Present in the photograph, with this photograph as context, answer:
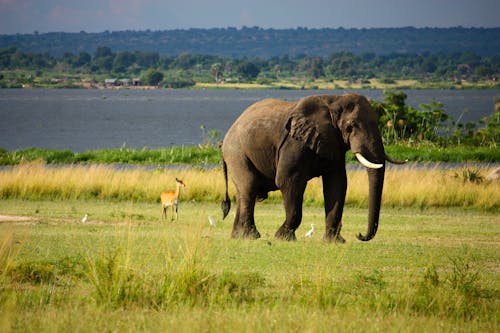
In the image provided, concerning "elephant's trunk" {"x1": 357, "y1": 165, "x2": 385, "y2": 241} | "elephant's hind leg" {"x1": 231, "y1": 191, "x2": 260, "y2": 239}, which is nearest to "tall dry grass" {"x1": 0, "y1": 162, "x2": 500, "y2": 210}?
"elephant's hind leg" {"x1": 231, "y1": 191, "x2": 260, "y2": 239}

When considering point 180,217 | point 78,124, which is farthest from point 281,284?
point 78,124

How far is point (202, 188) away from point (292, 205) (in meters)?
9.83

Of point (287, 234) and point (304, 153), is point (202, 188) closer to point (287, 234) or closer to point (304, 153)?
point (287, 234)

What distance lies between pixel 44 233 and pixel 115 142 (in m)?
69.6

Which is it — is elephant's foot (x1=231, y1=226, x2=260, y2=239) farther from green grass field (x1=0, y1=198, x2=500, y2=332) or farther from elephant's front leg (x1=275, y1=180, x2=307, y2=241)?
elephant's front leg (x1=275, y1=180, x2=307, y2=241)

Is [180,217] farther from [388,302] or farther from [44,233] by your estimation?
[388,302]

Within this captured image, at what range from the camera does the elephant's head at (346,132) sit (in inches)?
664

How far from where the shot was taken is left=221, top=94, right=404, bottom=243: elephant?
17016 millimetres

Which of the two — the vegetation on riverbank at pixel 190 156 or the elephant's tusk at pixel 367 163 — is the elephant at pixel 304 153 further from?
the vegetation on riverbank at pixel 190 156

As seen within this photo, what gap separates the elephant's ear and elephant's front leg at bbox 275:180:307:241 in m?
0.66

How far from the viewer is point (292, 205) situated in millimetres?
17406

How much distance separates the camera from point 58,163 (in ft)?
147

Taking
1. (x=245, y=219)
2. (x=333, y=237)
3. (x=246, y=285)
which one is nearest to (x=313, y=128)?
(x=333, y=237)

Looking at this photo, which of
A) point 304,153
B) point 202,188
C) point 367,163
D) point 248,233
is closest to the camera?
point 367,163
